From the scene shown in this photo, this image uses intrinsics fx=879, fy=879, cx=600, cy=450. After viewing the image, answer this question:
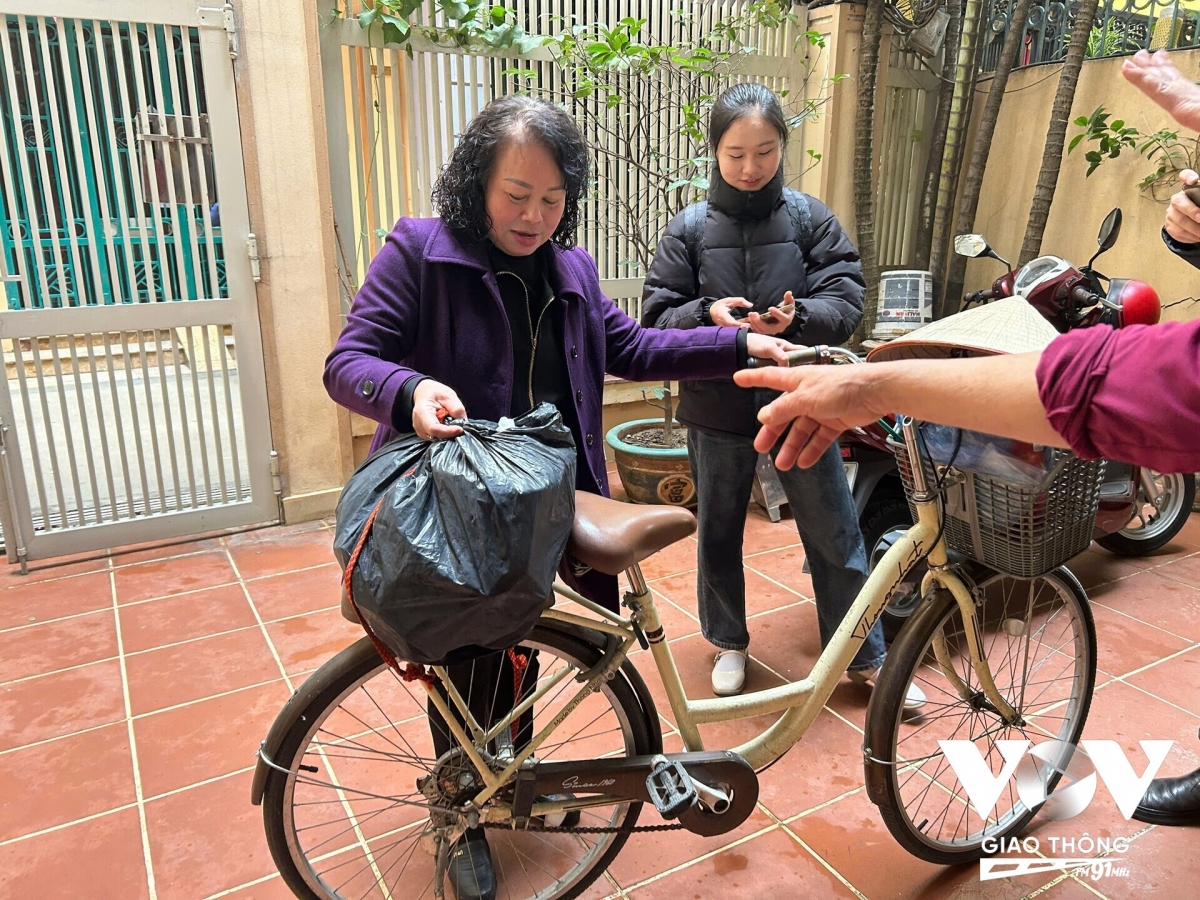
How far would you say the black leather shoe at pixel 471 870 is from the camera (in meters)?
1.82

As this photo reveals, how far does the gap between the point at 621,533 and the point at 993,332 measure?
673mm

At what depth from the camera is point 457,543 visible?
4.12 feet

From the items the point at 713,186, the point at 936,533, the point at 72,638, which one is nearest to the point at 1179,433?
the point at 936,533

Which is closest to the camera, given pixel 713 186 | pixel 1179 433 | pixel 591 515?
pixel 1179 433

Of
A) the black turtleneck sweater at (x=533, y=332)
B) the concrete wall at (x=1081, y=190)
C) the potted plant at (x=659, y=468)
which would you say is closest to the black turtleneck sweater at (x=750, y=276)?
the black turtleneck sweater at (x=533, y=332)

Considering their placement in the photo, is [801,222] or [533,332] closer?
[533,332]

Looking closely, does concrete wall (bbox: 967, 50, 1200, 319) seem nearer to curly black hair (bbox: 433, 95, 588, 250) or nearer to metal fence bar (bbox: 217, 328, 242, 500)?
curly black hair (bbox: 433, 95, 588, 250)

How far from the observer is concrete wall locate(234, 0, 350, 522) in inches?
133

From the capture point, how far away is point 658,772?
64.3 inches

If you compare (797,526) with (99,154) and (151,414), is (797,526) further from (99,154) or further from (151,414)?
(99,154)

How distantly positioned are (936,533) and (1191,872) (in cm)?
101

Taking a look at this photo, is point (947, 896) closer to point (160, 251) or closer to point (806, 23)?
point (160, 251)

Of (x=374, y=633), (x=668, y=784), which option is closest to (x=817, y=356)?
(x=668, y=784)

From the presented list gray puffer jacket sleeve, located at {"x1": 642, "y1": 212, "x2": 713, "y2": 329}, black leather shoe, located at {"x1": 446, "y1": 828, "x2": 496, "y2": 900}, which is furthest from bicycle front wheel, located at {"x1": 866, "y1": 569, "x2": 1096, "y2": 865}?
gray puffer jacket sleeve, located at {"x1": 642, "y1": 212, "x2": 713, "y2": 329}
